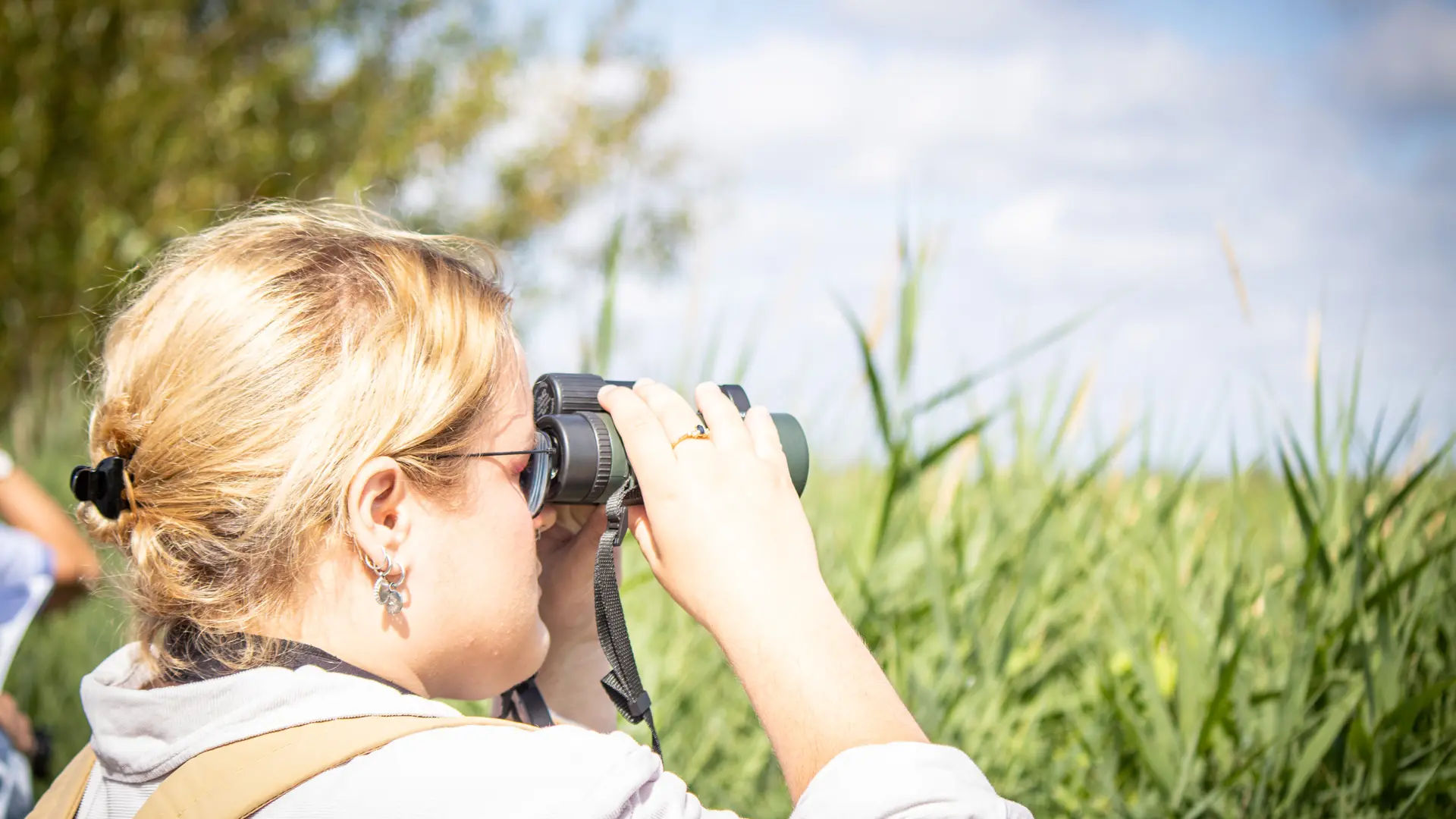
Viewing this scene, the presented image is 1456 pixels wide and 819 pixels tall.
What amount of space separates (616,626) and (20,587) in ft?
5.10

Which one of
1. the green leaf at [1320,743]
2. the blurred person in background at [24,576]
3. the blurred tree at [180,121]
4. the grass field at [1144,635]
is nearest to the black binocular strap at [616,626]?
the grass field at [1144,635]

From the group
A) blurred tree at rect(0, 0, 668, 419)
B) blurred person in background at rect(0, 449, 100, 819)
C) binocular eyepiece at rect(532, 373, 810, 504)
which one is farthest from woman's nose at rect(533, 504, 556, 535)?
blurred tree at rect(0, 0, 668, 419)

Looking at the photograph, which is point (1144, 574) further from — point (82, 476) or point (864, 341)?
A: point (82, 476)

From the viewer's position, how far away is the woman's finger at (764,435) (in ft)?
3.85

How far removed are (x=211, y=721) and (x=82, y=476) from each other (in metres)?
0.38

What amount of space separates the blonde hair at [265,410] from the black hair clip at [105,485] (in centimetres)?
2

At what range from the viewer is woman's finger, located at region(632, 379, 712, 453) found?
1.16 m

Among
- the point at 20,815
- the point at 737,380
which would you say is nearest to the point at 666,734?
the point at 737,380

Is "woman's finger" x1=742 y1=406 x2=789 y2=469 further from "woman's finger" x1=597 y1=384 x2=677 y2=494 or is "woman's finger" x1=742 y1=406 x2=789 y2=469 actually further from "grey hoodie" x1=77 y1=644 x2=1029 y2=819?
"grey hoodie" x1=77 y1=644 x2=1029 y2=819

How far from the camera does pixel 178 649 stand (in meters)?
1.16

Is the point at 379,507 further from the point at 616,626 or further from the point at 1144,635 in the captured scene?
the point at 1144,635

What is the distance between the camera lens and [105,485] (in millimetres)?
1207

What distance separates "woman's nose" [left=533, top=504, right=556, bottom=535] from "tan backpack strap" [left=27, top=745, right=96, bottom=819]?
54 cm

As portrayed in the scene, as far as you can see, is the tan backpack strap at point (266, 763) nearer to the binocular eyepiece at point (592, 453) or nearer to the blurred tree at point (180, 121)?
the binocular eyepiece at point (592, 453)
